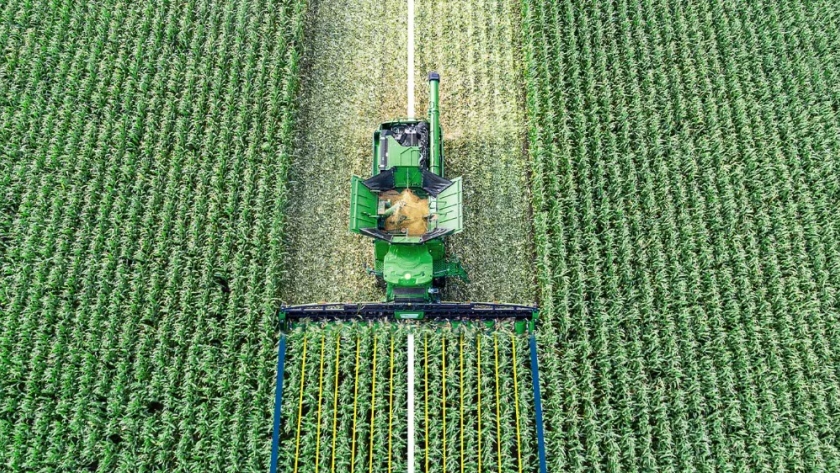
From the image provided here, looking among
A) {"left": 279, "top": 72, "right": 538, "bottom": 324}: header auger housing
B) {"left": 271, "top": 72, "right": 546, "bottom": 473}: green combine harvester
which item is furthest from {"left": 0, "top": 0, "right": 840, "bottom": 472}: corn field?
{"left": 279, "top": 72, "right": 538, "bottom": 324}: header auger housing

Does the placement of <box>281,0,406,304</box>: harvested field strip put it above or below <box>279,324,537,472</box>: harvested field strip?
above

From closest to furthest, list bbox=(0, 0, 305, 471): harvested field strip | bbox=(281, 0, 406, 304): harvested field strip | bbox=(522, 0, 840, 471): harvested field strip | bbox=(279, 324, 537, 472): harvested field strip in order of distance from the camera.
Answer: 1. bbox=(279, 324, 537, 472): harvested field strip
2. bbox=(0, 0, 305, 471): harvested field strip
3. bbox=(522, 0, 840, 471): harvested field strip
4. bbox=(281, 0, 406, 304): harvested field strip

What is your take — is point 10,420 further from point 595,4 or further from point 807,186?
point 807,186

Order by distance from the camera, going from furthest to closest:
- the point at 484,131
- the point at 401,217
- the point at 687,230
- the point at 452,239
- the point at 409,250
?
the point at 484,131 < the point at 452,239 < the point at 687,230 < the point at 401,217 < the point at 409,250

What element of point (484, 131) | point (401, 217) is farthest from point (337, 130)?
point (401, 217)

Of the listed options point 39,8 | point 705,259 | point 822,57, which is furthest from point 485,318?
point 39,8

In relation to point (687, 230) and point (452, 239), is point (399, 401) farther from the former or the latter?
point (687, 230)

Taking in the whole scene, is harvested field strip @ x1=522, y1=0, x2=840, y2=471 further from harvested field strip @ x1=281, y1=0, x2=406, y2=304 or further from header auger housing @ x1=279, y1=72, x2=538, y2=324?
harvested field strip @ x1=281, y1=0, x2=406, y2=304

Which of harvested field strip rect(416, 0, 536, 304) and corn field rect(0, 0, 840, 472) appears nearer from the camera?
corn field rect(0, 0, 840, 472)
